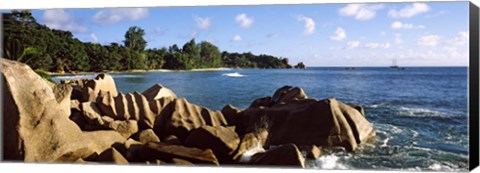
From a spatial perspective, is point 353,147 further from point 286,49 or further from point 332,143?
point 286,49

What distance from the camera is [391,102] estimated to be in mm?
5359

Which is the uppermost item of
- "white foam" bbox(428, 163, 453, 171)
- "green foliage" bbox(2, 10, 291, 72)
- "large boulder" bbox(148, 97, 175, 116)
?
"green foliage" bbox(2, 10, 291, 72)

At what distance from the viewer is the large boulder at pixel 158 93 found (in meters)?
6.02

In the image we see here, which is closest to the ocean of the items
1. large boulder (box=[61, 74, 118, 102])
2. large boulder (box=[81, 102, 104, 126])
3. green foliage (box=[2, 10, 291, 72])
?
green foliage (box=[2, 10, 291, 72])

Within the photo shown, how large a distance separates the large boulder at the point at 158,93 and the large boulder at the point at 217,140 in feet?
1.88

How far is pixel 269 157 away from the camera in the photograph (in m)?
5.36

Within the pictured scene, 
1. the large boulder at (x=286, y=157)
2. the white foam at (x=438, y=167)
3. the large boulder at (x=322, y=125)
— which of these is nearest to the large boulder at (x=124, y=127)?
the large boulder at (x=322, y=125)

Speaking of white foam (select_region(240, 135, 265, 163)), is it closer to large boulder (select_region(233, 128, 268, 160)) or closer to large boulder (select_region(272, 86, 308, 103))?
large boulder (select_region(233, 128, 268, 160))

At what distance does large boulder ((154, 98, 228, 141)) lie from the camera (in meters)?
5.90

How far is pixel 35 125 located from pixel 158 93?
4.35 ft


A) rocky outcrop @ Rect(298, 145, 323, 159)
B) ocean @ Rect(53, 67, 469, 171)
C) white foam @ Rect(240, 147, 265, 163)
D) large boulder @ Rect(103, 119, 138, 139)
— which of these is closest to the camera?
ocean @ Rect(53, 67, 469, 171)

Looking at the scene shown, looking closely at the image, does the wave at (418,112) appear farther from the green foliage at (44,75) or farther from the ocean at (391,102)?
the green foliage at (44,75)

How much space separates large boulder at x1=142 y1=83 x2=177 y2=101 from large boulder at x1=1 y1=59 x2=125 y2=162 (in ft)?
1.90

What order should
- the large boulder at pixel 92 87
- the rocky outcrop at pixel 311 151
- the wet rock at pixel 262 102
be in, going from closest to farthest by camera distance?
the rocky outcrop at pixel 311 151 → the wet rock at pixel 262 102 → the large boulder at pixel 92 87
